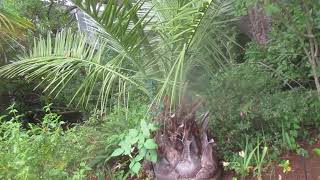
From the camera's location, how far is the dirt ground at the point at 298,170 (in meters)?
3.88

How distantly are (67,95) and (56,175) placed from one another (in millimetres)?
4459

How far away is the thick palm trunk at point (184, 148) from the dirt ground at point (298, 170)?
317 millimetres

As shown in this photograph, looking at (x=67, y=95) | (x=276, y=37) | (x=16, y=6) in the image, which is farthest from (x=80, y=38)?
(x=16, y=6)

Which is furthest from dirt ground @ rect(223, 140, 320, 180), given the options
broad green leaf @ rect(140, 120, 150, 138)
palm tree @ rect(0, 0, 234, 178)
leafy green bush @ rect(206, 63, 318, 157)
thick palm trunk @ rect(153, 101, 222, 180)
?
broad green leaf @ rect(140, 120, 150, 138)

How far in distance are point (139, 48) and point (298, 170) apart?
1.80m

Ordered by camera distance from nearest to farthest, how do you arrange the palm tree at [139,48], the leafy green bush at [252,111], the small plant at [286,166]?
the palm tree at [139,48]
the small plant at [286,166]
the leafy green bush at [252,111]

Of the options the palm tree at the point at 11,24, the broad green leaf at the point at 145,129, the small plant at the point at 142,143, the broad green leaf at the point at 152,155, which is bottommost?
the broad green leaf at the point at 152,155

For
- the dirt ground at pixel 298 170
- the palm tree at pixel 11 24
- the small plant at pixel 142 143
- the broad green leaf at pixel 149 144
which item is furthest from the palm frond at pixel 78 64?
the palm tree at pixel 11 24

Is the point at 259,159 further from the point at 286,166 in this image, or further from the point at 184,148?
the point at 184,148

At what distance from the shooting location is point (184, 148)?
4.04 meters

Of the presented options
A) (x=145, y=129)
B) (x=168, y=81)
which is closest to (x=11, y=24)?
(x=145, y=129)

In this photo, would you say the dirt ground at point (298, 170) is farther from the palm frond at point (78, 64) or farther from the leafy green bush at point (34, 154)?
the leafy green bush at point (34, 154)

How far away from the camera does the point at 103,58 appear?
4180mm

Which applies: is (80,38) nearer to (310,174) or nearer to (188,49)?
(188,49)
